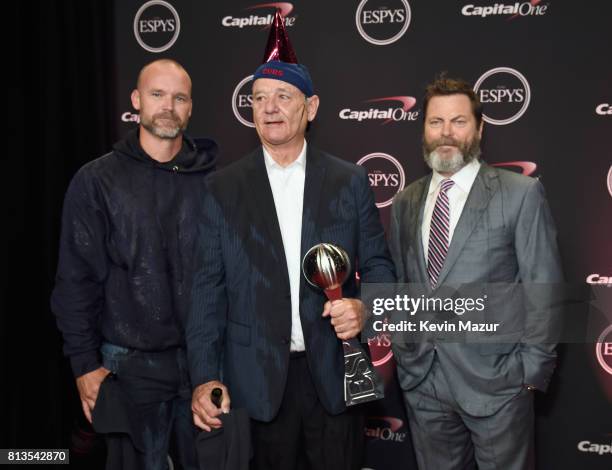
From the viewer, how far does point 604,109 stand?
3428 mm

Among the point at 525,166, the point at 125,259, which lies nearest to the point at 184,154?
the point at 125,259

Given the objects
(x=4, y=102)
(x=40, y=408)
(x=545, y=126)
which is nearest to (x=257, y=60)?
(x=4, y=102)

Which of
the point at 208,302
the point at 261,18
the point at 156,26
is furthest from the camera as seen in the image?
the point at 156,26

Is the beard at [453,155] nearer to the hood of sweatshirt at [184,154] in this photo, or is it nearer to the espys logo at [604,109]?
the hood of sweatshirt at [184,154]

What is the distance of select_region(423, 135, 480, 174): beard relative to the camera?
2.69 m

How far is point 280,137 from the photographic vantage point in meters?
2.36

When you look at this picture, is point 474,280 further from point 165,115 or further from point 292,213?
point 165,115

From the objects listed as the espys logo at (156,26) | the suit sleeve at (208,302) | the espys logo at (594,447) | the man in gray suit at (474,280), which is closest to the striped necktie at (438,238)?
the man in gray suit at (474,280)

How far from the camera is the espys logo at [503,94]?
3514mm

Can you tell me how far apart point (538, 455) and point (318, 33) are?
2.58m

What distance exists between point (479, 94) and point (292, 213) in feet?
5.56

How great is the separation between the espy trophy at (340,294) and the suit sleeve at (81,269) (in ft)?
3.21

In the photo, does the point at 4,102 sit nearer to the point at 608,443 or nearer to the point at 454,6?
the point at 454,6

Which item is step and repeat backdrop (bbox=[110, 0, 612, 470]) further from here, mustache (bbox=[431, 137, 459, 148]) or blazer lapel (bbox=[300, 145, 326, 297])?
blazer lapel (bbox=[300, 145, 326, 297])
